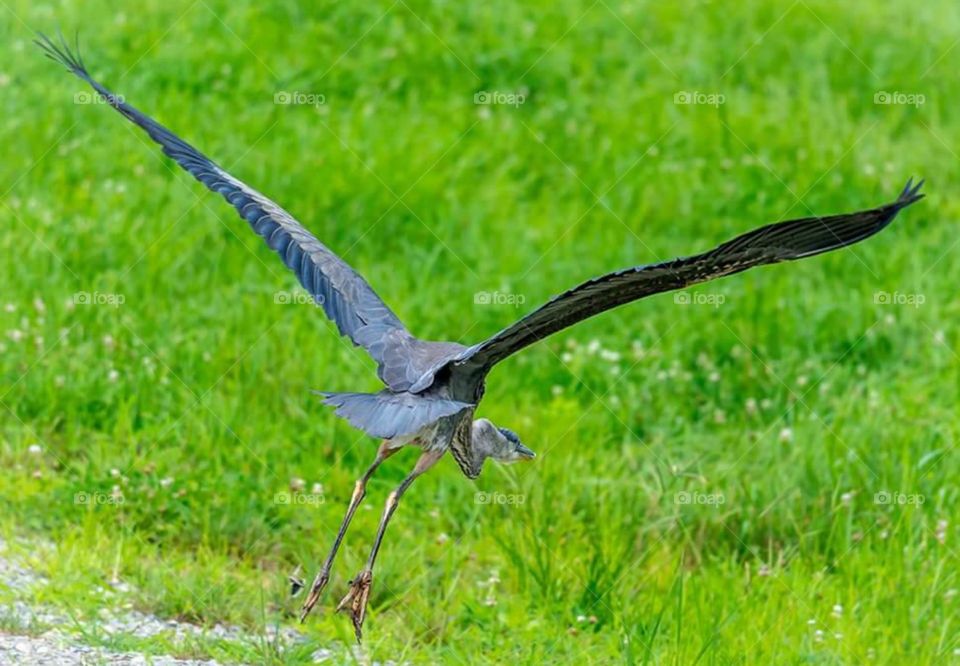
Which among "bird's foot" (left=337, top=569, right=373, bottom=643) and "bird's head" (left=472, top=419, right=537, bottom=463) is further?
"bird's head" (left=472, top=419, right=537, bottom=463)

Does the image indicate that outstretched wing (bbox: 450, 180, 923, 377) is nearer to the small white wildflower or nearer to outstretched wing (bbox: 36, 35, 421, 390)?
outstretched wing (bbox: 36, 35, 421, 390)

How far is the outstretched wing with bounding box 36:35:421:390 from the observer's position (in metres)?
5.98

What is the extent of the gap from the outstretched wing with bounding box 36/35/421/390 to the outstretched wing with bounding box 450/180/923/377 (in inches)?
39.0

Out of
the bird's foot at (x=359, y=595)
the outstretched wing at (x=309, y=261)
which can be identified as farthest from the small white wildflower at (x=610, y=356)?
the bird's foot at (x=359, y=595)

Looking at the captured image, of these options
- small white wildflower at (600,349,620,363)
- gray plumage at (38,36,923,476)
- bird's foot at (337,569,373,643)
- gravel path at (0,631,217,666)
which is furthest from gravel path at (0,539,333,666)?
small white wildflower at (600,349,620,363)

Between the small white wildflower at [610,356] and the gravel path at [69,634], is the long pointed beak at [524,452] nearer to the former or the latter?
the gravel path at [69,634]

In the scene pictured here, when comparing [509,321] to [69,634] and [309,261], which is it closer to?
[309,261]

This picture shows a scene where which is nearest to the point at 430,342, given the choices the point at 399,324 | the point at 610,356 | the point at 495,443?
the point at 399,324

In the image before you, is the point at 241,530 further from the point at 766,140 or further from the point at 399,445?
the point at 766,140

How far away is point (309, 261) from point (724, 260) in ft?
6.33

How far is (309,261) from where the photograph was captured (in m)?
6.13

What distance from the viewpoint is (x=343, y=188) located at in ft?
32.0

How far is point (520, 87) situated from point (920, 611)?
18.8ft

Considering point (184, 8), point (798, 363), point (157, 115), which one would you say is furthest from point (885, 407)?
point (184, 8)
